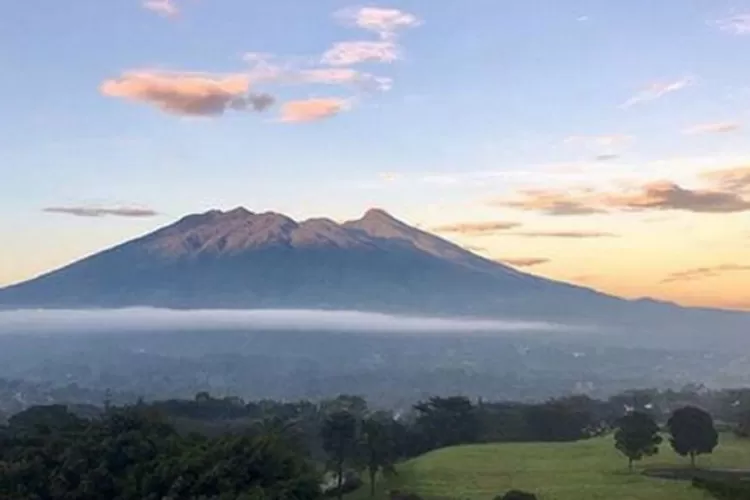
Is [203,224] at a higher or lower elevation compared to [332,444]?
higher

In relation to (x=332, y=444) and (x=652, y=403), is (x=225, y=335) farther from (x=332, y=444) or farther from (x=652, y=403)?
(x=332, y=444)

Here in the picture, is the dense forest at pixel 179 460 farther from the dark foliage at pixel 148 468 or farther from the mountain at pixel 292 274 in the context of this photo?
the mountain at pixel 292 274

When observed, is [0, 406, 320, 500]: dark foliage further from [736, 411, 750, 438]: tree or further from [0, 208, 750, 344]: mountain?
[0, 208, 750, 344]: mountain

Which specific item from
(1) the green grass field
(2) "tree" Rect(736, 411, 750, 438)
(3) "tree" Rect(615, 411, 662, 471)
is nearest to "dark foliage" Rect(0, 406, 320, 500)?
(1) the green grass field

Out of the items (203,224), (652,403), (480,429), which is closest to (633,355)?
(203,224)

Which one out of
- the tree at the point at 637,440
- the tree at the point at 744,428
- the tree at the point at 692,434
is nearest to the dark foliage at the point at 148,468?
the tree at the point at 637,440

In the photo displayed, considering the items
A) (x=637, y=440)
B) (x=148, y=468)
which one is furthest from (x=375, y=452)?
(x=148, y=468)

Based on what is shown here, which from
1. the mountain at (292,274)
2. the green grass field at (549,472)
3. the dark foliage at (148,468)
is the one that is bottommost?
the green grass field at (549,472)
